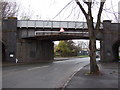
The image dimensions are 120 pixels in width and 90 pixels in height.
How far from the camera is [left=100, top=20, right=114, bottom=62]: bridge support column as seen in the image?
37.3 m

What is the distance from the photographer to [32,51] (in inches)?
1544

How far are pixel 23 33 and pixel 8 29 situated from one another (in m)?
2.71

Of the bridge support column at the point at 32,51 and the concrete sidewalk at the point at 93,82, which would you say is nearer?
the concrete sidewalk at the point at 93,82

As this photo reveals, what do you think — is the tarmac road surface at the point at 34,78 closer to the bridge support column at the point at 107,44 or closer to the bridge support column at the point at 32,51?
the bridge support column at the point at 32,51

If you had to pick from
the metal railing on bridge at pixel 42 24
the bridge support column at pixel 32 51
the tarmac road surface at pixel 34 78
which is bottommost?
the tarmac road surface at pixel 34 78

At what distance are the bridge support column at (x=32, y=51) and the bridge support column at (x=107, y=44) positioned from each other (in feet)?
38.6

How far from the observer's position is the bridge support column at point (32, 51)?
37259mm

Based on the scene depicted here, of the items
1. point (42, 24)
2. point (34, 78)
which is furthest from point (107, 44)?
point (34, 78)

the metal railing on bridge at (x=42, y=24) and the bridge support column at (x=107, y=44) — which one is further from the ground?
the metal railing on bridge at (x=42, y=24)

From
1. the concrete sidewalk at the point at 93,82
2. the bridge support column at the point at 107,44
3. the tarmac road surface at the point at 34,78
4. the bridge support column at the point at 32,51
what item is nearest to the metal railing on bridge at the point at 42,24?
the bridge support column at the point at 32,51

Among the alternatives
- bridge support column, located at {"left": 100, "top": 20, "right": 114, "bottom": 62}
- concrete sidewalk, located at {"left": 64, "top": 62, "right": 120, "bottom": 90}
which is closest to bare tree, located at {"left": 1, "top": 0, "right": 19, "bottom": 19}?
bridge support column, located at {"left": 100, "top": 20, "right": 114, "bottom": 62}

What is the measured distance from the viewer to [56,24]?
121 feet

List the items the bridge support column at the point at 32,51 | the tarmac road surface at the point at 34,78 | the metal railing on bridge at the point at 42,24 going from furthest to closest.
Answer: the bridge support column at the point at 32,51, the metal railing on bridge at the point at 42,24, the tarmac road surface at the point at 34,78

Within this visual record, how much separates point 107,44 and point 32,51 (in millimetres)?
13119
